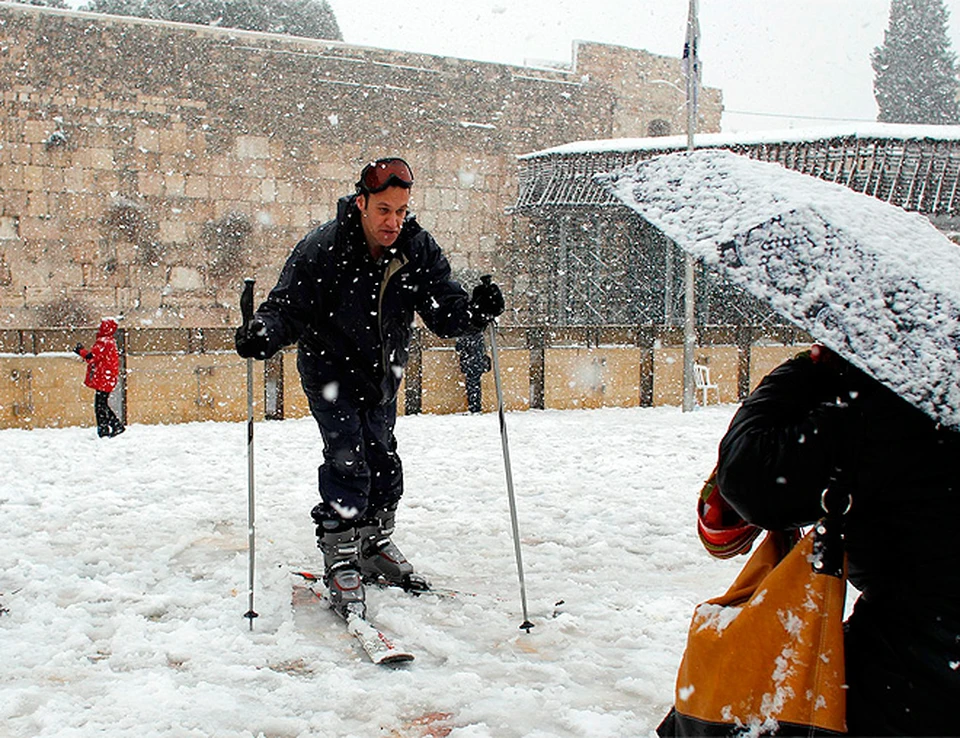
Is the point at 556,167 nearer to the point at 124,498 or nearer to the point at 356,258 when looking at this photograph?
the point at 124,498

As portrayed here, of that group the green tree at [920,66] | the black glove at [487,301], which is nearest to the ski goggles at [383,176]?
the black glove at [487,301]

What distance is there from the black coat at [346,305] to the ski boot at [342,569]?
52 cm

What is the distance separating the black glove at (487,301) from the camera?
350 centimetres

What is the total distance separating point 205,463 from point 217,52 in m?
12.6

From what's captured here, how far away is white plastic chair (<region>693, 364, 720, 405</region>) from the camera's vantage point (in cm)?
1223

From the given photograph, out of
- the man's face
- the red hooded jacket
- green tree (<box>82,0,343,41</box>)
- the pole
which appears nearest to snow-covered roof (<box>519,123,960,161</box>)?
the pole

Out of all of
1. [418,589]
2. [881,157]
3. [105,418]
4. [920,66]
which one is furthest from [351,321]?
[920,66]

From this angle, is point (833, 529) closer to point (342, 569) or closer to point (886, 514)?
point (886, 514)

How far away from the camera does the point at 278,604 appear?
11.9 feet

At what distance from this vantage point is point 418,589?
3771 millimetres

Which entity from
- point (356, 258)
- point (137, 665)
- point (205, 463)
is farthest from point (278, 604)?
point (205, 463)

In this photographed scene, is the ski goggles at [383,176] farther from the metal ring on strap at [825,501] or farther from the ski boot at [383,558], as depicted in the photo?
the metal ring on strap at [825,501]

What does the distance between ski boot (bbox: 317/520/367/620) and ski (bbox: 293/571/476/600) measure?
1.16 feet

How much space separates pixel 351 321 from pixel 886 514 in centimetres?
235
